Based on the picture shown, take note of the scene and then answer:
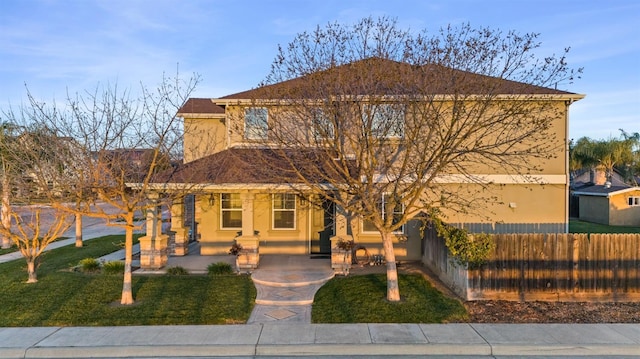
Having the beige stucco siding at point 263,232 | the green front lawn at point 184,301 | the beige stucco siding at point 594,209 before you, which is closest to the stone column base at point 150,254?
the green front lawn at point 184,301

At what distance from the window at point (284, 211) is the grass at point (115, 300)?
11.0ft

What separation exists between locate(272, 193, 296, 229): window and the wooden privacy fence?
22.1 feet

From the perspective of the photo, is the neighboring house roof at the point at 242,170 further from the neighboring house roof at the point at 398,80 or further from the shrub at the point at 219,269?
the shrub at the point at 219,269

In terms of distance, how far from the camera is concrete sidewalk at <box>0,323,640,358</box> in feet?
21.1

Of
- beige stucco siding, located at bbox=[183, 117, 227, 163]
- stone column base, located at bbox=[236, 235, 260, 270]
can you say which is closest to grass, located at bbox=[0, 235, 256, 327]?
stone column base, located at bbox=[236, 235, 260, 270]

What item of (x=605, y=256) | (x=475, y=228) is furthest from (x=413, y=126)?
(x=475, y=228)

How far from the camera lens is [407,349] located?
646 cm

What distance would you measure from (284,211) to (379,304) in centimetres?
633

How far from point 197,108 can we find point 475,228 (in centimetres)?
1174

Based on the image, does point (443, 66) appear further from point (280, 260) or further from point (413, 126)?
point (280, 260)

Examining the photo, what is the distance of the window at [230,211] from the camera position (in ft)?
47.0

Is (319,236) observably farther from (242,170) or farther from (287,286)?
(287,286)

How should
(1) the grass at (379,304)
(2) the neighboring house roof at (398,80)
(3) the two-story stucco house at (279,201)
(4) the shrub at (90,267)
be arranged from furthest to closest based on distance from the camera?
(4) the shrub at (90,267) < (3) the two-story stucco house at (279,201) < (2) the neighboring house roof at (398,80) < (1) the grass at (379,304)

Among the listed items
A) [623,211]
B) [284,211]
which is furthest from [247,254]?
[623,211]
